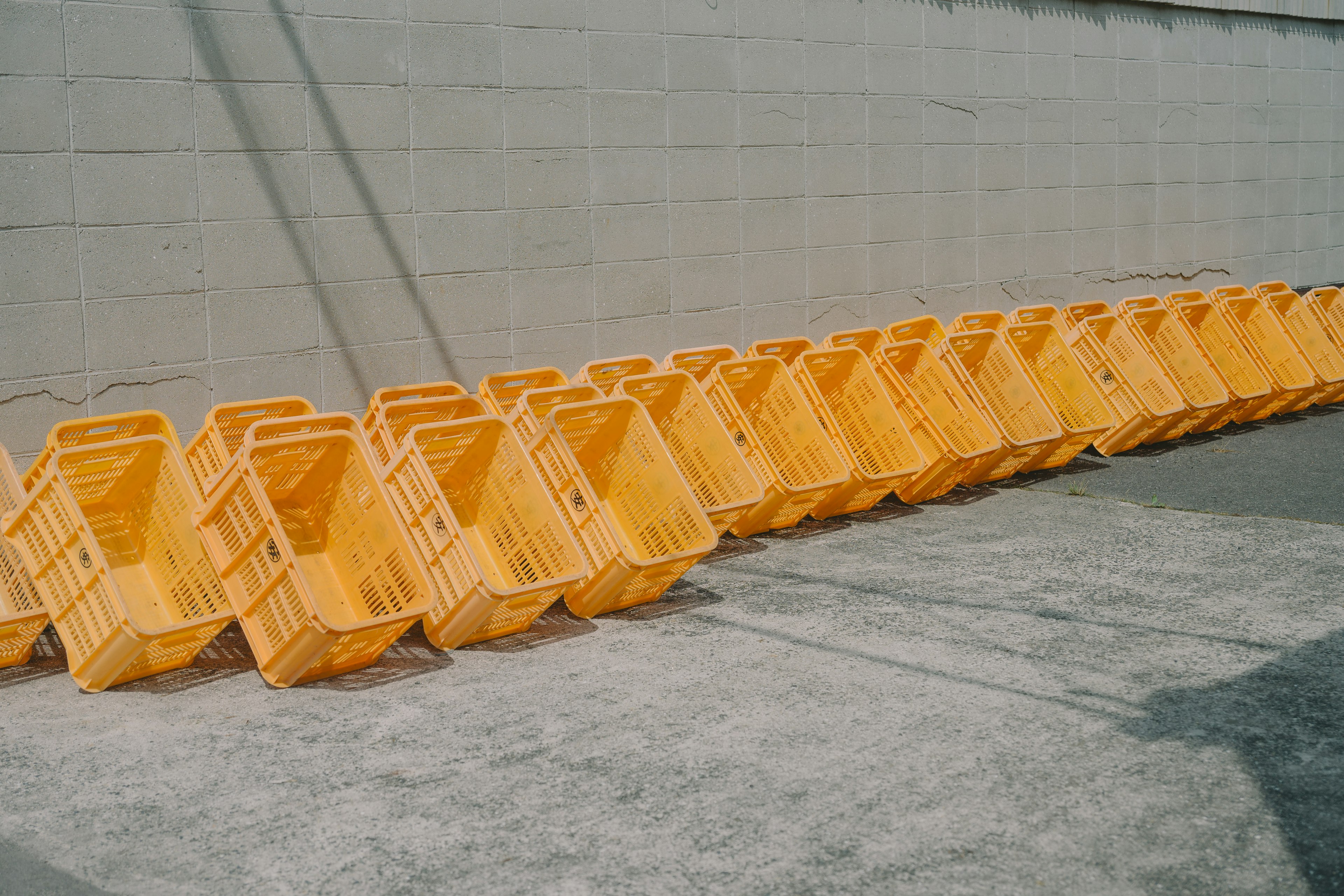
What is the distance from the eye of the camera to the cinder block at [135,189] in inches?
239

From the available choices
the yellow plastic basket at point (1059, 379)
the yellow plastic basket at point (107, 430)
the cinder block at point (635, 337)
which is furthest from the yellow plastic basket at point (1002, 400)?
the yellow plastic basket at point (107, 430)

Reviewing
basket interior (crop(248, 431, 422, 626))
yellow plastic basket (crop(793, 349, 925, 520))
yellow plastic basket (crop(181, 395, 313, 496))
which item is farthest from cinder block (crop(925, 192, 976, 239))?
basket interior (crop(248, 431, 422, 626))

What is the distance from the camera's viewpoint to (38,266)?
19.6ft

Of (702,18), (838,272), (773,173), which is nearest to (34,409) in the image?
(702,18)

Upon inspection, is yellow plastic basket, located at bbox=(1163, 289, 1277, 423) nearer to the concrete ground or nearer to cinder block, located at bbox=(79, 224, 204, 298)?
the concrete ground

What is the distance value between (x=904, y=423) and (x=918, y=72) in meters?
3.21

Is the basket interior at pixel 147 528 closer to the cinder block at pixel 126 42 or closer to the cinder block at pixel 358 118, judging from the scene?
the cinder block at pixel 126 42

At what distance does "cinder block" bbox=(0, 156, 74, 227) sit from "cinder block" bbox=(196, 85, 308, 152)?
0.65 metres

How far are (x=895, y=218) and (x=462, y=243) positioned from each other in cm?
340

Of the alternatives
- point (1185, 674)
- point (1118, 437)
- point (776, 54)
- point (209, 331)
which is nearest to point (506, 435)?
point (209, 331)

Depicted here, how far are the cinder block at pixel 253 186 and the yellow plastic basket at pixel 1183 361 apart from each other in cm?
540

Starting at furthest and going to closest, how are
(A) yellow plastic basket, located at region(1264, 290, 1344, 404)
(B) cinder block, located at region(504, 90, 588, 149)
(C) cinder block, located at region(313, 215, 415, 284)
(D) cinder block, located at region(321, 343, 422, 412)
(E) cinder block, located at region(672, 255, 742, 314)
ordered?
(A) yellow plastic basket, located at region(1264, 290, 1344, 404)
(E) cinder block, located at region(672, 255, 742, 314)
(B) cinder block, located at region(504, 90, 588, 149)
(D) cinder block, located at region(321, 343, 422, 412)
(C) cinder block, located at region(313, 215, 415, 284)

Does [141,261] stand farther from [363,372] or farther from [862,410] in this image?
[862,410]

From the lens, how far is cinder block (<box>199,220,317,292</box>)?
648 cm
